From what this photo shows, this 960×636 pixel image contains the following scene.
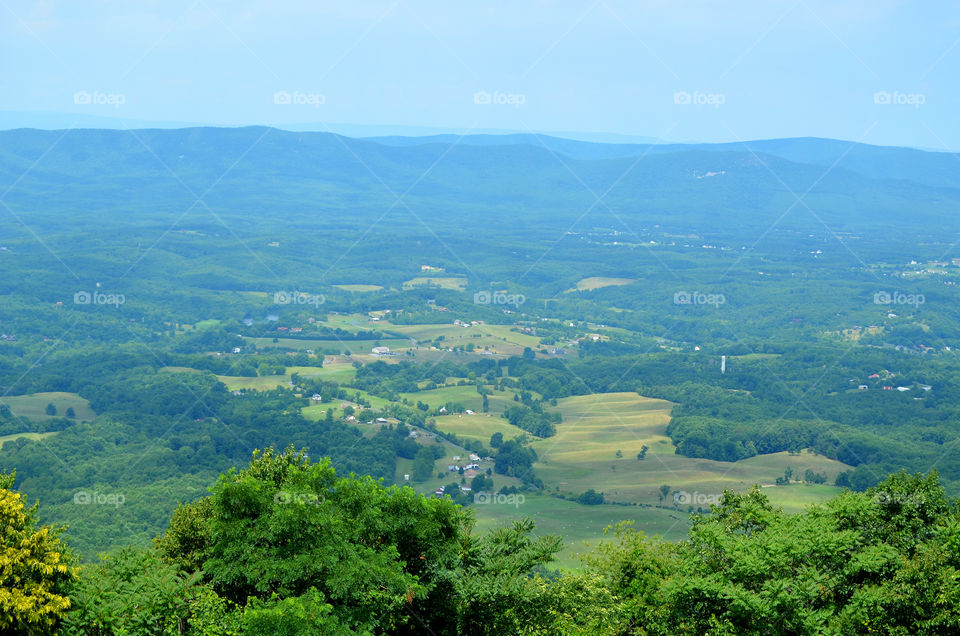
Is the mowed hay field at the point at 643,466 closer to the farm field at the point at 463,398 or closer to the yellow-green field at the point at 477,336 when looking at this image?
the farm field at the point at 463,398

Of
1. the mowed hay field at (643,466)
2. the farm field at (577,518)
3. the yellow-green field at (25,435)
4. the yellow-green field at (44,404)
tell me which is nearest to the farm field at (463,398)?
the mowed hay field at (643,466)

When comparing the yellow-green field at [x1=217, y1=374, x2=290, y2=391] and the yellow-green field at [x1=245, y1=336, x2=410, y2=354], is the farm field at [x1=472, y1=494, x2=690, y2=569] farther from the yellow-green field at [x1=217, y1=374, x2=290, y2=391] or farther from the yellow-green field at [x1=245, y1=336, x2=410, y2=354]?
the yellow-green field at [x1=245, y1=336, x2=410, y2=354]

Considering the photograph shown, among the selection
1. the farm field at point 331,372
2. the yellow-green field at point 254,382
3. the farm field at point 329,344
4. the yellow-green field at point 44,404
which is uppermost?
the farm field at point 329,344

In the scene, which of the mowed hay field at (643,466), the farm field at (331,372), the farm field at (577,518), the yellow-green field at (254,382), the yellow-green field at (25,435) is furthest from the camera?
the farm field at (331,372)

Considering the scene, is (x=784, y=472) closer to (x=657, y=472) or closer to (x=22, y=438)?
(x=657, y=472)

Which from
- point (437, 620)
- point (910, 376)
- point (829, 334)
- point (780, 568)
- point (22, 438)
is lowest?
point (437, 620)

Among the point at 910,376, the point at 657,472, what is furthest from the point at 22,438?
the point at 910,376
